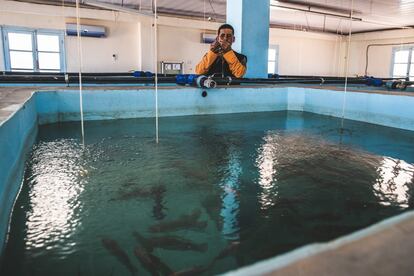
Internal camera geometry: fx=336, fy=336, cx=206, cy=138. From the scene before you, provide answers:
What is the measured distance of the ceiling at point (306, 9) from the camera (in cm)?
813

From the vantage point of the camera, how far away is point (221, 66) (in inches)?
233

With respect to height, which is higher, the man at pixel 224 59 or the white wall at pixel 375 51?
the white wall at pixel 375 51

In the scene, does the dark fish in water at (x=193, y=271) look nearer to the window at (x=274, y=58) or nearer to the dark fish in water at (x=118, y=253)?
the dark fish in water at (x=118, y=253)

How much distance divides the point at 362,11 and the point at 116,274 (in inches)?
392

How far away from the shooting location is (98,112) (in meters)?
4.32

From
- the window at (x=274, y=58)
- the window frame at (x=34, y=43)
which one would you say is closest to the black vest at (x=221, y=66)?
the window frame at (x=34, y=43)

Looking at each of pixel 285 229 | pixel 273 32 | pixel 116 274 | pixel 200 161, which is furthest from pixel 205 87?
pixel 273 32

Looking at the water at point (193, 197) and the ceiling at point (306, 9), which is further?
the ceiling at point (306, 9)

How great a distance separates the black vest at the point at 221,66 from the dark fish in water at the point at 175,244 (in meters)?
4.79

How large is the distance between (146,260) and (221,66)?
16.5 feet

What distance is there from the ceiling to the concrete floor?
7507 millimetres

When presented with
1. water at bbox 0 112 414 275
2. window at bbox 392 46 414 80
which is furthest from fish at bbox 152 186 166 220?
window at bbox 392 46 414 80

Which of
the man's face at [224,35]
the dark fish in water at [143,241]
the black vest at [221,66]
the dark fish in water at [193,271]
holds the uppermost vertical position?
the man's face at [224,35]

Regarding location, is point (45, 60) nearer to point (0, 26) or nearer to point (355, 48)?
point (0, 26)
